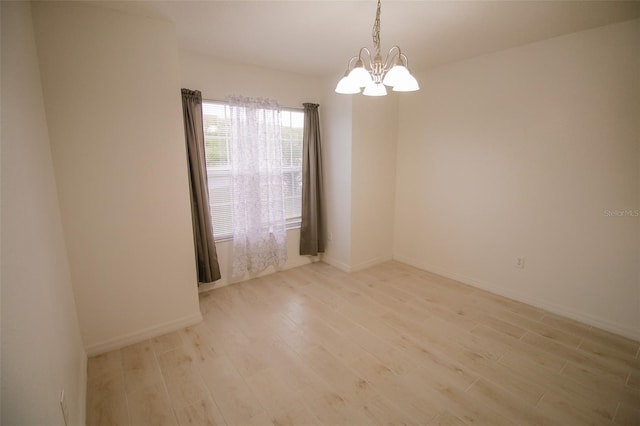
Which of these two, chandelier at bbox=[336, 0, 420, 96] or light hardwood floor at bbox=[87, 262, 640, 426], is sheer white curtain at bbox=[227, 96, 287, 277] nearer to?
light hardwood floor at bbox=[87, 262, 640, 426]

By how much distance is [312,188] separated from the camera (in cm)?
383

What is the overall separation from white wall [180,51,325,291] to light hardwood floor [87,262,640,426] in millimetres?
729

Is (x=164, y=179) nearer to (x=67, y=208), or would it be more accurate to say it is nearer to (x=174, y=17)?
(x=67, y=208)

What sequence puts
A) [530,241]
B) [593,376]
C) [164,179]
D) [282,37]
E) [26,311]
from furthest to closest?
1. [530,241]
2. [282,37]
3. [164,179]
4. [593,376]
5. [26,311]

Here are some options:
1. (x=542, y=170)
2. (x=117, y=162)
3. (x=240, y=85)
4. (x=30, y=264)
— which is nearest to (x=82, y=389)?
(x=30, y=264)

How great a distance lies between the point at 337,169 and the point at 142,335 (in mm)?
2695

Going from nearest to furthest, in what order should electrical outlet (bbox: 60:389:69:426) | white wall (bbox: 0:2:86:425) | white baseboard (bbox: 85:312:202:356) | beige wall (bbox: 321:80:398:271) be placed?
white wall (bbox: 0:2:86:425) < electrical outlet (bbox: 60:389:69:426) < white baseboard (bbox: 85:312:202:356) < beige wall (bbox: 321:80:398:271)

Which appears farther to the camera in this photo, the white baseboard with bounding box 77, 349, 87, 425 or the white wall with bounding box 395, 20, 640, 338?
the white wall with bounding box 395, 20, 640, 338

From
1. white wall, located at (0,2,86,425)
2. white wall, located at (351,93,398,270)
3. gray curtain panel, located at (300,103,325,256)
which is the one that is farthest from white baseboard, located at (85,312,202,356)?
white wall, located at (351,93,398,270)

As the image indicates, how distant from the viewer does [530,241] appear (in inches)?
114

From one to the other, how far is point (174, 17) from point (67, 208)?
62.7 inches

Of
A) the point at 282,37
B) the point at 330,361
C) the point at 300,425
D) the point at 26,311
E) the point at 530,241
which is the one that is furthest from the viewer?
the point at 530,241

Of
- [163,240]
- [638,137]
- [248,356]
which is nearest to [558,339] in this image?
[638,137]

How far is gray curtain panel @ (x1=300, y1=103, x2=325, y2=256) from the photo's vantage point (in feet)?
12.2
